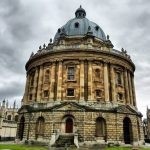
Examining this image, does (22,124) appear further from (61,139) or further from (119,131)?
(119,131)

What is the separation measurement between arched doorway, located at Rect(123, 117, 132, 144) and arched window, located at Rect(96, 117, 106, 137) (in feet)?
14.0

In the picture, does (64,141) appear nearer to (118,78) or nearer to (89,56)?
(89,56)

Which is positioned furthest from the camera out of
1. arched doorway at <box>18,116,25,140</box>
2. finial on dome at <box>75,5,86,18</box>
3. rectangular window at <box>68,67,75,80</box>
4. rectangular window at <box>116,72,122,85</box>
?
finial on dome at <box>75,5,86,18</box>

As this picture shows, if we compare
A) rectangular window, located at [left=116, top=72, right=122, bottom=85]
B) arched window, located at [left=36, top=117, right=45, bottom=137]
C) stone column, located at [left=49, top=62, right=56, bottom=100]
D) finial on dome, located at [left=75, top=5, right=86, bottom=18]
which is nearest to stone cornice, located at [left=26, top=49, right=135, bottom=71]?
stone column, located at [left=49, top=62, right=56, bottom=100]

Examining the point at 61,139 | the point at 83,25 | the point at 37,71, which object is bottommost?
the point at 61,139

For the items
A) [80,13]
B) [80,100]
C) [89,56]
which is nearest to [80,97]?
[80,100]

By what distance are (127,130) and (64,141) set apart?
473 inches

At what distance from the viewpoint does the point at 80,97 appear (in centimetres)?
3528

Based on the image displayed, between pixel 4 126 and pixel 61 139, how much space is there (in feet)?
117

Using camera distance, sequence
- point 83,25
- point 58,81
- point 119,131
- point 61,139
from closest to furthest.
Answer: point 61,139 < point 119,131 < point 58,81 < point 83,25

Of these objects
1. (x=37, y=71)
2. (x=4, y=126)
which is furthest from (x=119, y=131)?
(x=4, y=126)

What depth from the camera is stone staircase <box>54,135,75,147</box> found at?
29.4 metres

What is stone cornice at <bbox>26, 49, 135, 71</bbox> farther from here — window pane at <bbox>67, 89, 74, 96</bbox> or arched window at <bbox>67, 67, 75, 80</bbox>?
window pane at <bbox>67, 89, 74, 96</bbox>

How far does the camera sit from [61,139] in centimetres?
3039
